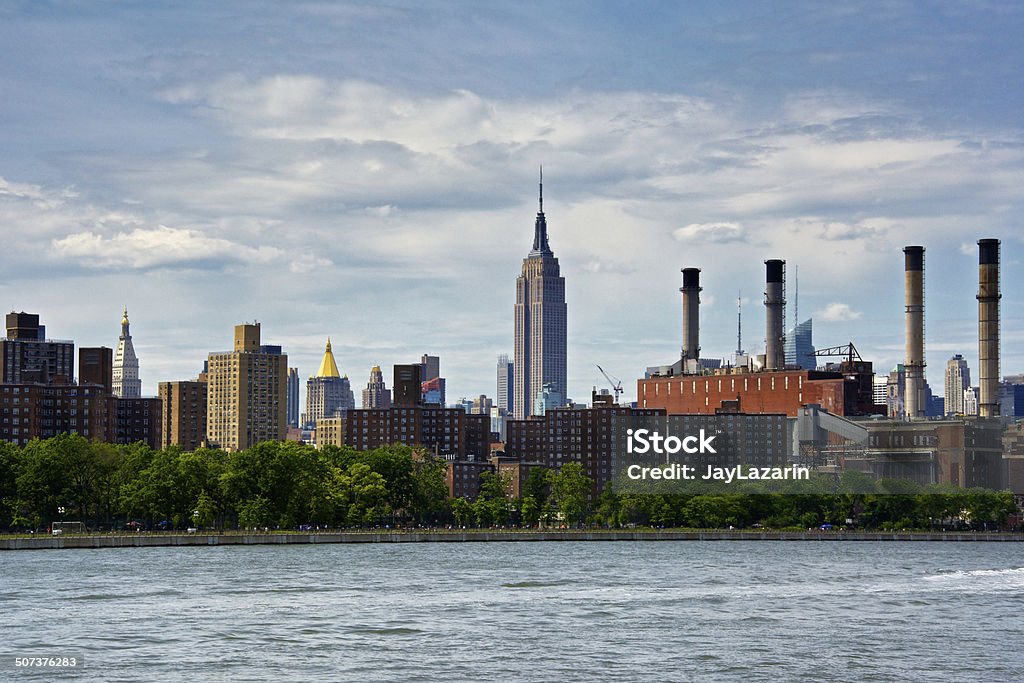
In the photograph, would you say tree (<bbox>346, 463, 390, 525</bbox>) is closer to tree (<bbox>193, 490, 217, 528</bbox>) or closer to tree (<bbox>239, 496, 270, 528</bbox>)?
tree (<bbox>239, 496, 270, 528</bbox>)

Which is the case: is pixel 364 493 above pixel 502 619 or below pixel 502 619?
above

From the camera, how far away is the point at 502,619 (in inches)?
3469

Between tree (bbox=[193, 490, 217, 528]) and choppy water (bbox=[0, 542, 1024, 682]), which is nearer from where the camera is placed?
choppy water (bbox=[0, 542, 1024, 682])

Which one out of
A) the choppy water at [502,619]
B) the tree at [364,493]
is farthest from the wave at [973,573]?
the tree at [364,493]

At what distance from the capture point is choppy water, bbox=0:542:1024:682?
225 feet

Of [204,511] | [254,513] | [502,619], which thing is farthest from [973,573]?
[204,511]

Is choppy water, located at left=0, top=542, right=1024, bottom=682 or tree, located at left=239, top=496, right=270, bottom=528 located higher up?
tree, located at left=239, top=496, right=270, bottom=528

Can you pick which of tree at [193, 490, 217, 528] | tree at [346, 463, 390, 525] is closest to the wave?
tree at [193, 490, 217, 528]

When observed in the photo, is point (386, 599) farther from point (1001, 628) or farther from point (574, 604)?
point (1001, 628)

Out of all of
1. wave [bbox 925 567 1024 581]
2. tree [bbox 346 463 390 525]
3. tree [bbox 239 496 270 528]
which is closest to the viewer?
wave [bbox 925 567 1024 581]

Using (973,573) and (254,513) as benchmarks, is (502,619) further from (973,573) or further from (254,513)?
(254,513)

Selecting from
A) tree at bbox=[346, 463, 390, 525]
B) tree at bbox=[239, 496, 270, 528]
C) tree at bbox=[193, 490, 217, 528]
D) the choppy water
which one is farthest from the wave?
tree at bbox=[346, 463, 390, 525]

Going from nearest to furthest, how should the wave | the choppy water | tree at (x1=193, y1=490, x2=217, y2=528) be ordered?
the choppy water
the wave
tree at (x1=193, y1=490, x2=217, y2=528)

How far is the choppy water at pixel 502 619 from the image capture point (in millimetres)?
68688
